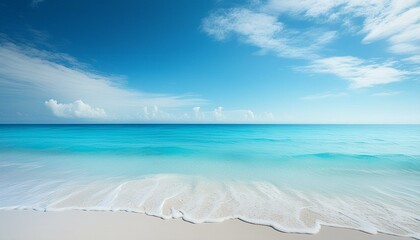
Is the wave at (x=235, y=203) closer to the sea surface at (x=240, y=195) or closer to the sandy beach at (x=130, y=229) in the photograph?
the sea surface at (x=240, y=195)

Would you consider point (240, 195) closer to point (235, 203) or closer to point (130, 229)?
point (235, 203)

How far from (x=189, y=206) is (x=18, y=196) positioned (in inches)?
225

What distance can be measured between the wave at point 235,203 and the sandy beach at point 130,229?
230 mm

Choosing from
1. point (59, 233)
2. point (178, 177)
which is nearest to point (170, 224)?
point (59, 233)

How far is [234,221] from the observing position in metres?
4.73

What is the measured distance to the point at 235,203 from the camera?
5824 millimetres

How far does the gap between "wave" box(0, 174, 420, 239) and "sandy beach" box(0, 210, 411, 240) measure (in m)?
0.23

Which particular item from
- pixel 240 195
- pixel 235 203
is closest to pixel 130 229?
pixel 235 203

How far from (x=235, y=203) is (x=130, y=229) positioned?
9.82ft

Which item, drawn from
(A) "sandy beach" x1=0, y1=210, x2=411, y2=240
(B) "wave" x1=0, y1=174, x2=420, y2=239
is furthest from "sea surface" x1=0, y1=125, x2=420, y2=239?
(A) "sandy beach" x1=0, y1=210, x2=411, y2=240

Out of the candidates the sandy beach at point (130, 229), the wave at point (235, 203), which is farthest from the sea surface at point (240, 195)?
the sandy beach at point (130, 229)

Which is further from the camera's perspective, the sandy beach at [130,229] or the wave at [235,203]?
the wave at [235,203]

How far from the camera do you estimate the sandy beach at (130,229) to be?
4.06 m

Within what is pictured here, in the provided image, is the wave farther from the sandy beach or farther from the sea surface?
the sandy beach
